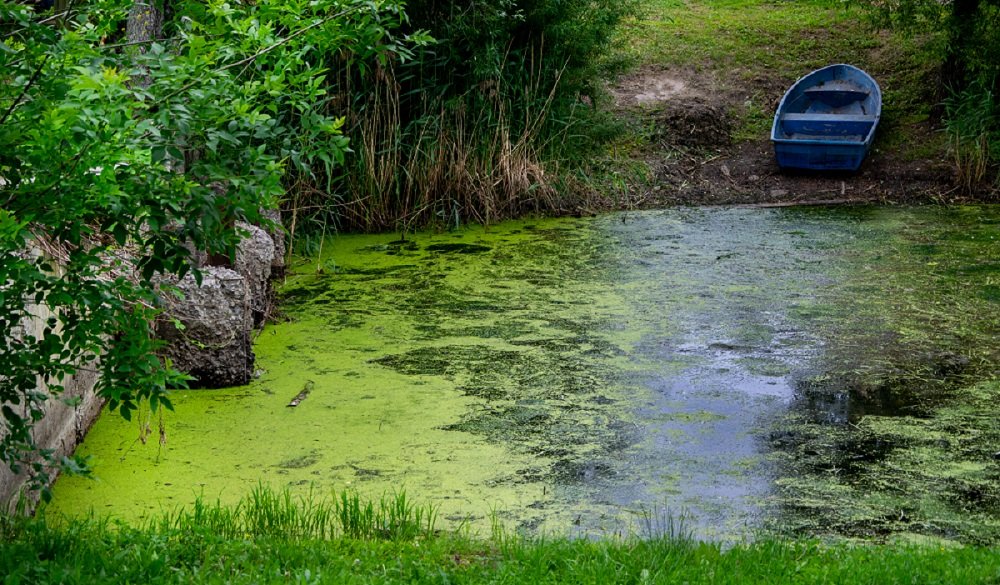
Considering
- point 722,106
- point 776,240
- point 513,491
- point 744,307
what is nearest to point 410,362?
point 513,491

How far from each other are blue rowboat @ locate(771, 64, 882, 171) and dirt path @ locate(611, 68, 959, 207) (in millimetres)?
200

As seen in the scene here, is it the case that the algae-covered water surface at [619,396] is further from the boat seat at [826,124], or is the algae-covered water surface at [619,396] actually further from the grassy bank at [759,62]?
the grassy bank at [759,62]

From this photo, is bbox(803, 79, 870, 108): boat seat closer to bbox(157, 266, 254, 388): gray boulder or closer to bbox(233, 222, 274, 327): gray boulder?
bbox(233, 222, 274, 327): gray boulder

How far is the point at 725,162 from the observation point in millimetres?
10148


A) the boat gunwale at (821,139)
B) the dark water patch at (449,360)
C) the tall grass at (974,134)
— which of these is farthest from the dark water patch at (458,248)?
the tall grass at (974,134)

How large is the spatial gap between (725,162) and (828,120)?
94 cm

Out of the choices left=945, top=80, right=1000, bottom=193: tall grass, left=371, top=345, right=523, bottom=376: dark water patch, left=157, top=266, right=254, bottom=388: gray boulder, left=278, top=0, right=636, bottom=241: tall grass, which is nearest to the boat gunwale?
left=945, top=80, right=1000, bottom=193: tall grass

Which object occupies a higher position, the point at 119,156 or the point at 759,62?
the point at 119,156

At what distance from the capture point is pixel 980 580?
9.81 feet

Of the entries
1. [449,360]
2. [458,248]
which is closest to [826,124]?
[458,248]

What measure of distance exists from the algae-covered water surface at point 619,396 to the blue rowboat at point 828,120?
1996 millimetres

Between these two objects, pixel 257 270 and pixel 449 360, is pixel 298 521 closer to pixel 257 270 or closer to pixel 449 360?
pixel 449 360

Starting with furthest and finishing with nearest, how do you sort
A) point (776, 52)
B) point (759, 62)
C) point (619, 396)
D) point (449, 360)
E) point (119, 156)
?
1. point (776, 52)
2. point (759, 62)
3. point (449, 360)
4. point (619, 396)
5. point (119, 156)

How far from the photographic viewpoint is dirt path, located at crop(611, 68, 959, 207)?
9461 millimetres
